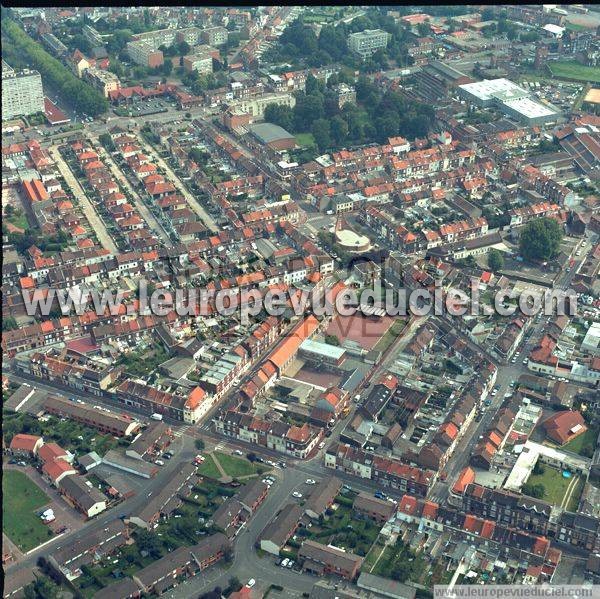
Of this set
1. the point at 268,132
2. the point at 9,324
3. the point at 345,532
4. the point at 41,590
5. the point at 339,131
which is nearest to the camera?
the point at 41,590

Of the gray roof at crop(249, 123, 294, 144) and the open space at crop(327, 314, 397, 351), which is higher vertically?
the gray roof at crop(249, 123, 294, 144)

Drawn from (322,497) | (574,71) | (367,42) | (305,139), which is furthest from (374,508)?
(367,42)

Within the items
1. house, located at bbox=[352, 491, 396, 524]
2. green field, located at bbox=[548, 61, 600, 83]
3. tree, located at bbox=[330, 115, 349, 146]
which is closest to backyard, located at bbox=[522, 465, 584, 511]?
house, located at bbox=[352, 491, 396, 524]

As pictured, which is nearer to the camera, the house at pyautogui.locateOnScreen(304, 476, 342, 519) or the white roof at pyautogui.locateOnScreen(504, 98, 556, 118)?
the house at pyautogui.locateOnScreen(304, 476, 342, 519)

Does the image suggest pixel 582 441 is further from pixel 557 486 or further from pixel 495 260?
pixel 495 260

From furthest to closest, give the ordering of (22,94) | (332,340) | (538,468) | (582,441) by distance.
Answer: (22,94) < (332,340) < (582,441) < (538,468)

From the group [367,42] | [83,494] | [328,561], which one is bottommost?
[83,494]

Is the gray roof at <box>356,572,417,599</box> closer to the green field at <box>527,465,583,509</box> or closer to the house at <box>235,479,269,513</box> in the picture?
the house at <box>235,479,269,513</box>
